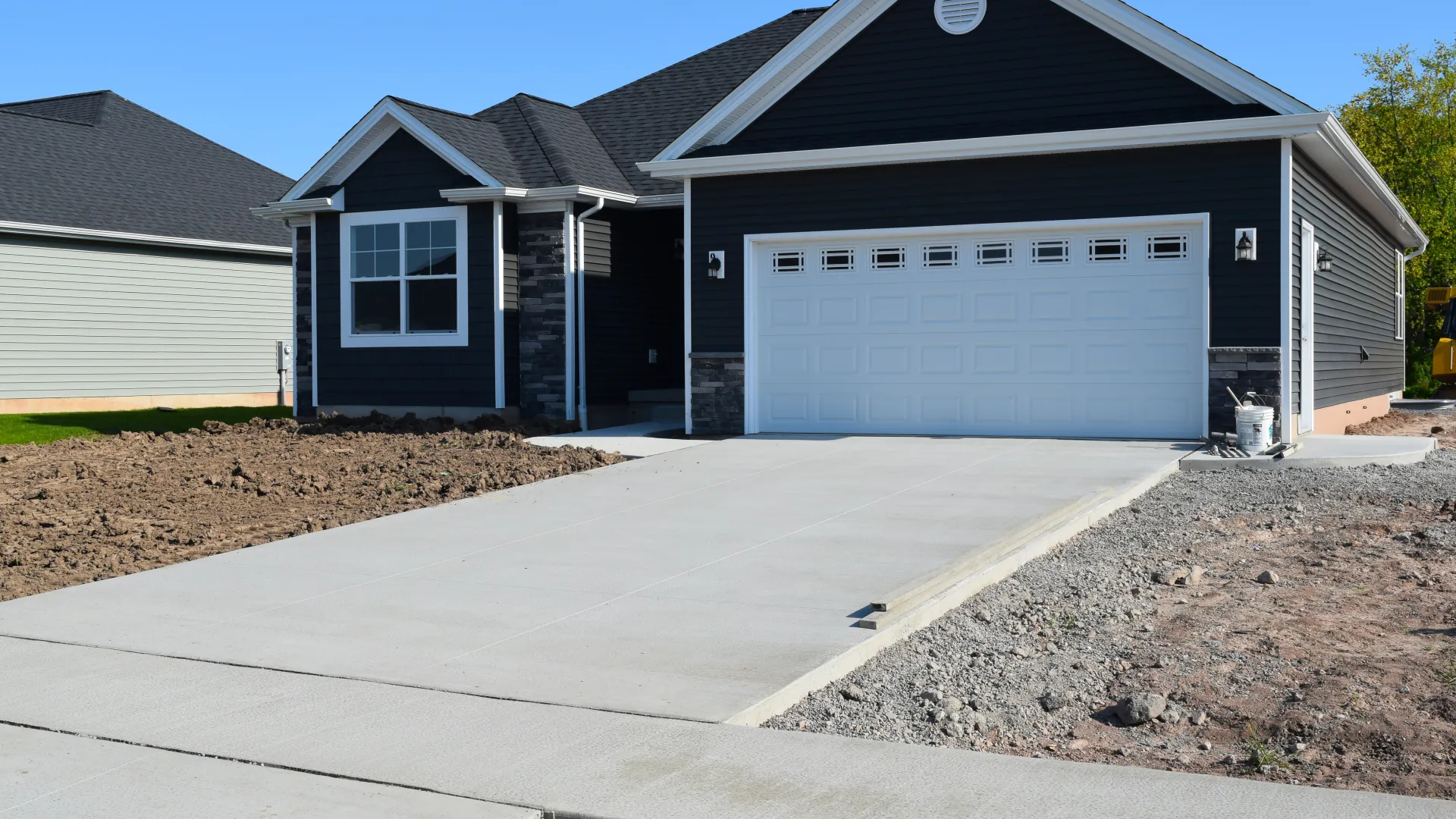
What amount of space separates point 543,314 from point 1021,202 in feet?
21.2

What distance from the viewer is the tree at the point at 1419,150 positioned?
3366 centimetres

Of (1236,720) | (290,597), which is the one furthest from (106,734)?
(1236,720)

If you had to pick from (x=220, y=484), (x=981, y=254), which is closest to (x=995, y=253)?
(x=981, y=254)

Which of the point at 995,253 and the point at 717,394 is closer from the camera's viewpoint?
the point at 995,253

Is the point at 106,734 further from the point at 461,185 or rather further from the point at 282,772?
the point at 461,185

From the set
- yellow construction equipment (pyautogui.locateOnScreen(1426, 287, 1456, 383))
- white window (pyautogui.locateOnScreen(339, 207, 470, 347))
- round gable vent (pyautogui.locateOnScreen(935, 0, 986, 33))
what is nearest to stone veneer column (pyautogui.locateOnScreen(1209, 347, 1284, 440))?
round gable vent (pyautogui.locateOnScreen(935, 0, 986, 33))

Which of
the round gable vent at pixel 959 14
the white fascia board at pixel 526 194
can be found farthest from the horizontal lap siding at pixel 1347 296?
the white fascia board at pixel 526 194

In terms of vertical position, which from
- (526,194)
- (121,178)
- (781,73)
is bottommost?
(526,194)

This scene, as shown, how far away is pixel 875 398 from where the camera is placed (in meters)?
15.5

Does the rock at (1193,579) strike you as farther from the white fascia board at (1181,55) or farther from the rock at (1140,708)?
the white fascia board at (1181,55)

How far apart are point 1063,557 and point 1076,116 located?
7211 millimetres

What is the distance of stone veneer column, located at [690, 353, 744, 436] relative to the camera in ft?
52.5

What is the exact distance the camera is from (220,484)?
1247cm

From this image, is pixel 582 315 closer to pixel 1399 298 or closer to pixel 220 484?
pixel 220 484
